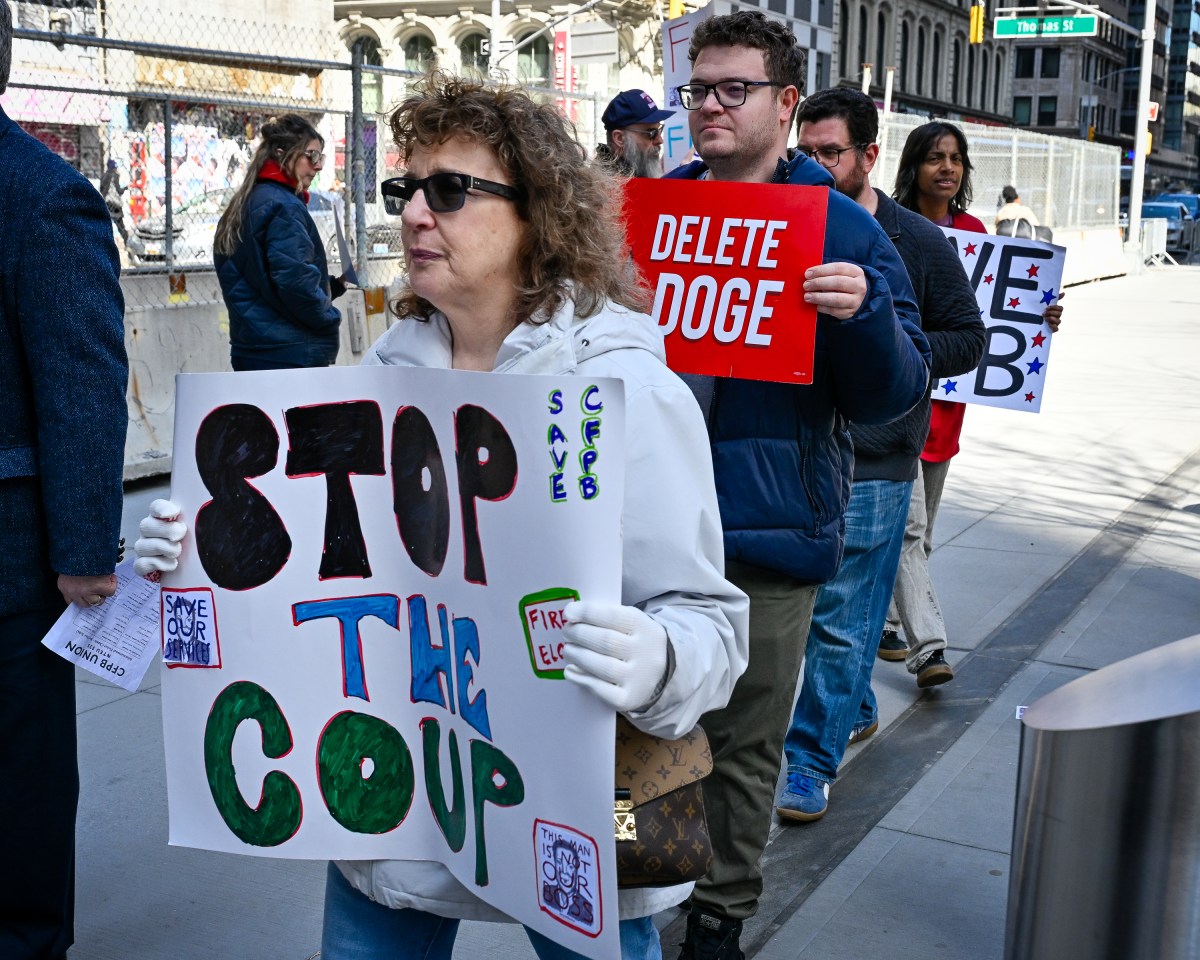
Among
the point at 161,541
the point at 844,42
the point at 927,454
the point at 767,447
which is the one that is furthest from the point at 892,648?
the point at 844,42

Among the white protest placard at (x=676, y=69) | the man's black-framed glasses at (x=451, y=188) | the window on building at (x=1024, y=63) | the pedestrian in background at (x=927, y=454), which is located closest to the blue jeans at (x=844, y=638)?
the pedestrian in background at (x=927, y=454)

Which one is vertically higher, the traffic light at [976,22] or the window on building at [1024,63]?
the window on building at [1024,63]

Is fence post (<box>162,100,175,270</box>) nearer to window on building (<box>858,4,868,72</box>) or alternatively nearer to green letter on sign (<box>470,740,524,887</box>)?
green letter on sign (<box>470,740,524,887</box>)

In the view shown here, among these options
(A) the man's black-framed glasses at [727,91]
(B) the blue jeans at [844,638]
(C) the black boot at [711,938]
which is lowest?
(C) the black boot at [711,938]

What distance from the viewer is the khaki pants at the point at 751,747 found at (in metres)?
3.02

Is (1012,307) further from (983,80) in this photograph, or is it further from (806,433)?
(983,80)

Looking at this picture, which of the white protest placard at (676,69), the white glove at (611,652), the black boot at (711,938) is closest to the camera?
the white glove at (611,652)

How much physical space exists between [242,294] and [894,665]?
3.44 metres

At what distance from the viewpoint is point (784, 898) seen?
3.57 meters

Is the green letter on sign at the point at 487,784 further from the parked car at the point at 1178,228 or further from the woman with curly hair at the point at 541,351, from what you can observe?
the parked car at the point at 1178,228

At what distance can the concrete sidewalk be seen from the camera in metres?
3.40

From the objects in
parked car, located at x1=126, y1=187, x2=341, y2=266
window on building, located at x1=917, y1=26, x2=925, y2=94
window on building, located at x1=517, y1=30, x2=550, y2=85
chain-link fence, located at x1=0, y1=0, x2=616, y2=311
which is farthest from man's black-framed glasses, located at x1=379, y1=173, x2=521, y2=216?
window on building, located at x1=917, y1=26, x2=925, y2=94

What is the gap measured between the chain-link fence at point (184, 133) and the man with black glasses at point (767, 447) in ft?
15.7

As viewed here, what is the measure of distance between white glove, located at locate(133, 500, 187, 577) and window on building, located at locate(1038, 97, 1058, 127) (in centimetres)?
8926
